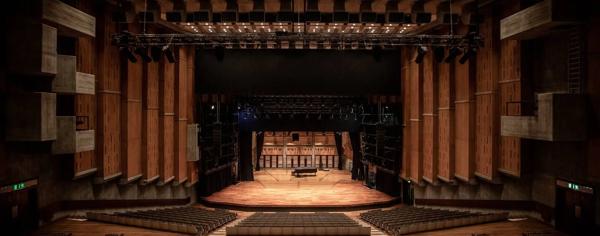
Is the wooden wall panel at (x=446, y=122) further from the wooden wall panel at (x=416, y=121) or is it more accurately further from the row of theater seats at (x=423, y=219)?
the row of theater seats at (x=423, y=219)

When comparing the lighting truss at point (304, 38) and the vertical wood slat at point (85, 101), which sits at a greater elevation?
the lighting truss at point (304, 38)

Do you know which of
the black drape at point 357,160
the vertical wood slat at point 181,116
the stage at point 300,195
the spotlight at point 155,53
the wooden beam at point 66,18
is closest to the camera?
the wooden beam at point 66,18

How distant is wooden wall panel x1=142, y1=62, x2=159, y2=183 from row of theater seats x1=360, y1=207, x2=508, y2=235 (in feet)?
20.6

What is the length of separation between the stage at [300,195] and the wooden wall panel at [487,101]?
441 cm

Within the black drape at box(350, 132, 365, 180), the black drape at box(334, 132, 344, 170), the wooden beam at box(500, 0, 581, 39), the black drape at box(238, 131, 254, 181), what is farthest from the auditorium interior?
the black drape at box(334, 132, 344, 170)

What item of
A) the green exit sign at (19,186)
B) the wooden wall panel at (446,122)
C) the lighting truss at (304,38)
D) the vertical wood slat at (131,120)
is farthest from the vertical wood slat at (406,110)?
the green exit sign at (19,186)

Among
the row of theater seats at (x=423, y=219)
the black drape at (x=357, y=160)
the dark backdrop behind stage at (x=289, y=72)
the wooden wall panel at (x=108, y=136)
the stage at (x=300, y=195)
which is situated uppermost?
the dark backdrop behind stage at (x=289, y=72)

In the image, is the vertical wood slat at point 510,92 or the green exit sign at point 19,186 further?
the vertical wood slat at point 510,92

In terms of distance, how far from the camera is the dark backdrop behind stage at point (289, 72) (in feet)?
52.0

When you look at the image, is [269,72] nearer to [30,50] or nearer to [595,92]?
[30,50]

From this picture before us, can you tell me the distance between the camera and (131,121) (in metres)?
12.9

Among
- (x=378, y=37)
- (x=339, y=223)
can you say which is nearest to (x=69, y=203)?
(x=339, y=223)

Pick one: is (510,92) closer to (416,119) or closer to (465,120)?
(465,120)

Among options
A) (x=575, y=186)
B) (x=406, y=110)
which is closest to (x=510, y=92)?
(x=575, y=186)
